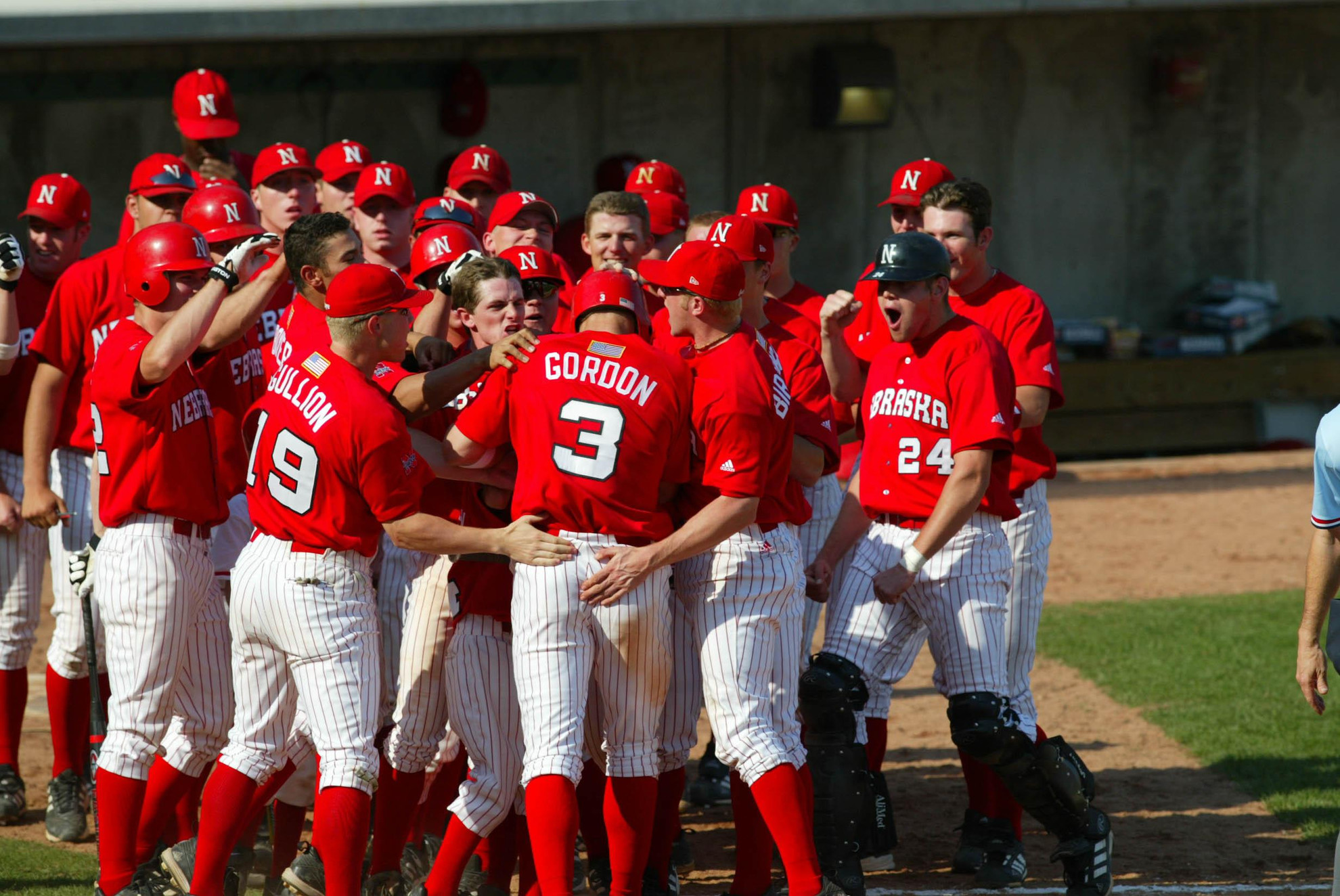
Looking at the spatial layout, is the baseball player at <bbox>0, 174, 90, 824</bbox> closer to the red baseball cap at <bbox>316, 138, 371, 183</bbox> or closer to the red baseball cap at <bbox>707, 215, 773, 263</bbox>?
the red baseball cap at <bbox>316, 138, 371, 183</bbox>

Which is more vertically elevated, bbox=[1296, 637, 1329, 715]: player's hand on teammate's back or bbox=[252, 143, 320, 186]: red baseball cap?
bbox=[252, 143, 320, 186]: red baseball cap

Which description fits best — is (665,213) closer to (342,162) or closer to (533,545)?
(342,162)

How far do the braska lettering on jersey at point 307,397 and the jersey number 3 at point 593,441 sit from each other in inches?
22.4

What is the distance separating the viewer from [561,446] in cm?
409

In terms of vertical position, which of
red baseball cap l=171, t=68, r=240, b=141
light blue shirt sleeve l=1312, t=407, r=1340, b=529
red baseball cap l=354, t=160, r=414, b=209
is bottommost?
light blue shirt sleeve l=1312, t=407, r=1340, b=529

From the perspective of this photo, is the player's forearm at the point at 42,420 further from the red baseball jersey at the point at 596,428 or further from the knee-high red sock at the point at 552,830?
the knee-high red sock at the point at 552,830

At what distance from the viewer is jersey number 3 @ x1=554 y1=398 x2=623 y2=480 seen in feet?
13.3

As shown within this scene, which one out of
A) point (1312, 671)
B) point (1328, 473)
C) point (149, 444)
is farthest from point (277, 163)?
point (1312, 671)

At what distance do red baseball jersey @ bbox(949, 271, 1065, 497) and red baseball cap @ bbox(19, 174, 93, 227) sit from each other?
9.85 feet

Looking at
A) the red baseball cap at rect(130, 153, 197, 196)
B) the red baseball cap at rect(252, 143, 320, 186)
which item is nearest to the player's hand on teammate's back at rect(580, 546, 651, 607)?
the red baseball cap at rect(130, 153, 197, 196)

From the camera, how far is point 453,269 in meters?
4.59

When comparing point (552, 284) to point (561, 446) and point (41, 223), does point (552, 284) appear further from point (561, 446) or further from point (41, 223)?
point (41, 223)

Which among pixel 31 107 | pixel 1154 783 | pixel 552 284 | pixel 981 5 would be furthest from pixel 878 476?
pixel 31 107

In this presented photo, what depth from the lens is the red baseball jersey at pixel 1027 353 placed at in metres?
5.12
